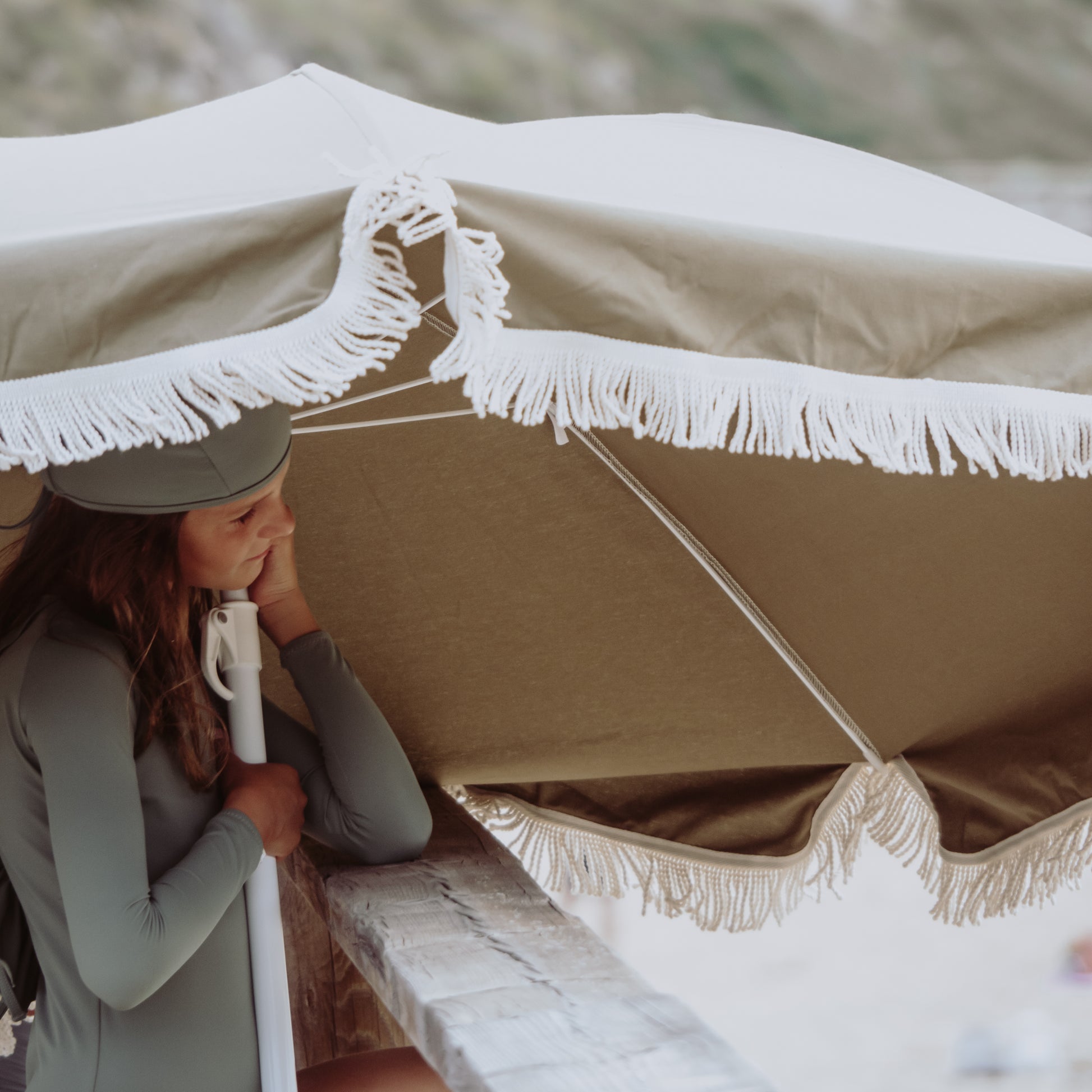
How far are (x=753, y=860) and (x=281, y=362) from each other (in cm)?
169

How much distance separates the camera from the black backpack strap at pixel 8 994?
141 cm

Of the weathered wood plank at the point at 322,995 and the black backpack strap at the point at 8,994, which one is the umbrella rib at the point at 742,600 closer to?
the weathered wood plank at the point at 322,995

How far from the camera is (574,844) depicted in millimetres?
2422

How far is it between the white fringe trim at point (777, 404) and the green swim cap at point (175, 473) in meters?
0.41

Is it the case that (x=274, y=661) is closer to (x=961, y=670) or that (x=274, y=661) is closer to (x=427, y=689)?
(x=427, y=689)

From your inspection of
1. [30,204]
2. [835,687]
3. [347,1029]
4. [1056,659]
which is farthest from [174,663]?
[1056,659]

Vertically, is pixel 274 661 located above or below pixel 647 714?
above

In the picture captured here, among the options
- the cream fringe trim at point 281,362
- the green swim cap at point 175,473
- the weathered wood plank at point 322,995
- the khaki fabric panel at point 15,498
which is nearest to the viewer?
the cream fringe trim at point 281,362

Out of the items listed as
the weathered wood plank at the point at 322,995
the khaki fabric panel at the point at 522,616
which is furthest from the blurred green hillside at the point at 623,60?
the weathered wood plank at the point at 322,995

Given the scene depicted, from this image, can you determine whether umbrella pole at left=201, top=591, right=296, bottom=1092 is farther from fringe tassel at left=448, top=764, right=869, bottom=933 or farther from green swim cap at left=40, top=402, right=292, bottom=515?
fringe tassel at left=448, top=764, right=869, bottom=933

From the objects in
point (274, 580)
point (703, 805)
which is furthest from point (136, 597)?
point (703, 805)

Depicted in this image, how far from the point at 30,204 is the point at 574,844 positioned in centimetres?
167

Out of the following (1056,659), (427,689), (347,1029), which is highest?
(427,689)

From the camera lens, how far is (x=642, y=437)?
1422mm
